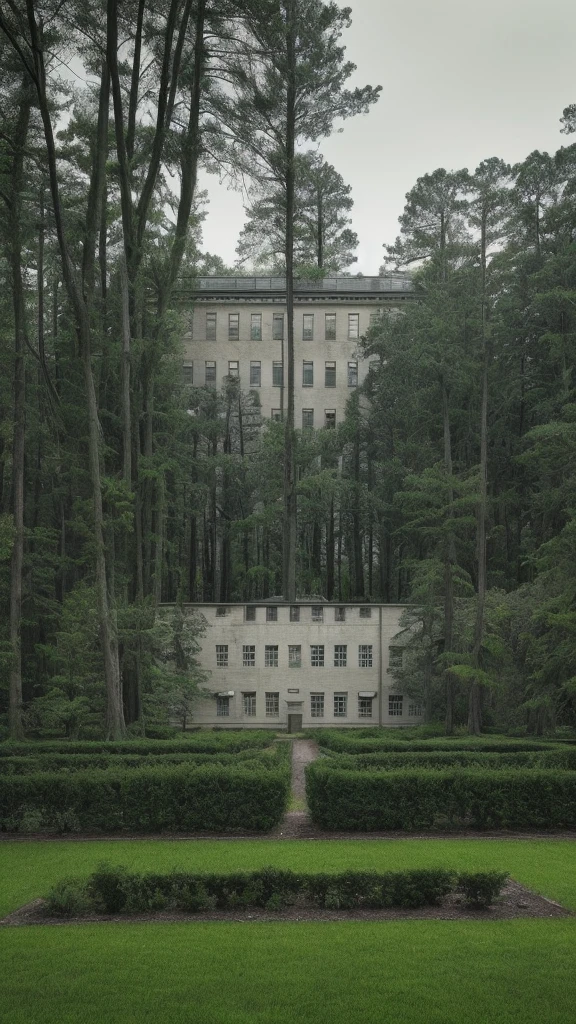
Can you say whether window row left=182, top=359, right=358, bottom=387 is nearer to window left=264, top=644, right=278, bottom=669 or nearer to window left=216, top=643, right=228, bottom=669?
window left=216, top=643, right=228, bottom=669

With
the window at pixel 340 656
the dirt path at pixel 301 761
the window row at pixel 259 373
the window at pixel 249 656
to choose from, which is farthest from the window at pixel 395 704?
the window row at pixel 259 373

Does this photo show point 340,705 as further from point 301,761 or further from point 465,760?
point 465,760

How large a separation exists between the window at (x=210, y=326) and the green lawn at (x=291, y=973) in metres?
51.1

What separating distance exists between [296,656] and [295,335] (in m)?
25.4

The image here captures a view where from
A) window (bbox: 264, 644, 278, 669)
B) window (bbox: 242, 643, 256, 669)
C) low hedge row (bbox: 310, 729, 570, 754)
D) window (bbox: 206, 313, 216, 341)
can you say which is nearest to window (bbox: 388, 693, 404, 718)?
window (bbox: 264, 644, 278, 669)

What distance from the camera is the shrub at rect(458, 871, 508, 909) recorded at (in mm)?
10484

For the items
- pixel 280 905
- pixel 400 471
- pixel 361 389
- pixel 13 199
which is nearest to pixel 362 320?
pixel 361 389

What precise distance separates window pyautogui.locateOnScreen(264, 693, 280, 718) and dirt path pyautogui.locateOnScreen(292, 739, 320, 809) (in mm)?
6248

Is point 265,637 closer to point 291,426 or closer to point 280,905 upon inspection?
point 291,426

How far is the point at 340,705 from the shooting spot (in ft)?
131

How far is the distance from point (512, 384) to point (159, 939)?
1477 inches

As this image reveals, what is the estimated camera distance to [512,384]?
43.6 m

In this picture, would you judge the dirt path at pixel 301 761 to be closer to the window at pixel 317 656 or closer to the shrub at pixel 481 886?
the window at pixel 317 656

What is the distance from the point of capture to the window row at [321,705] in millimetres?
39750
